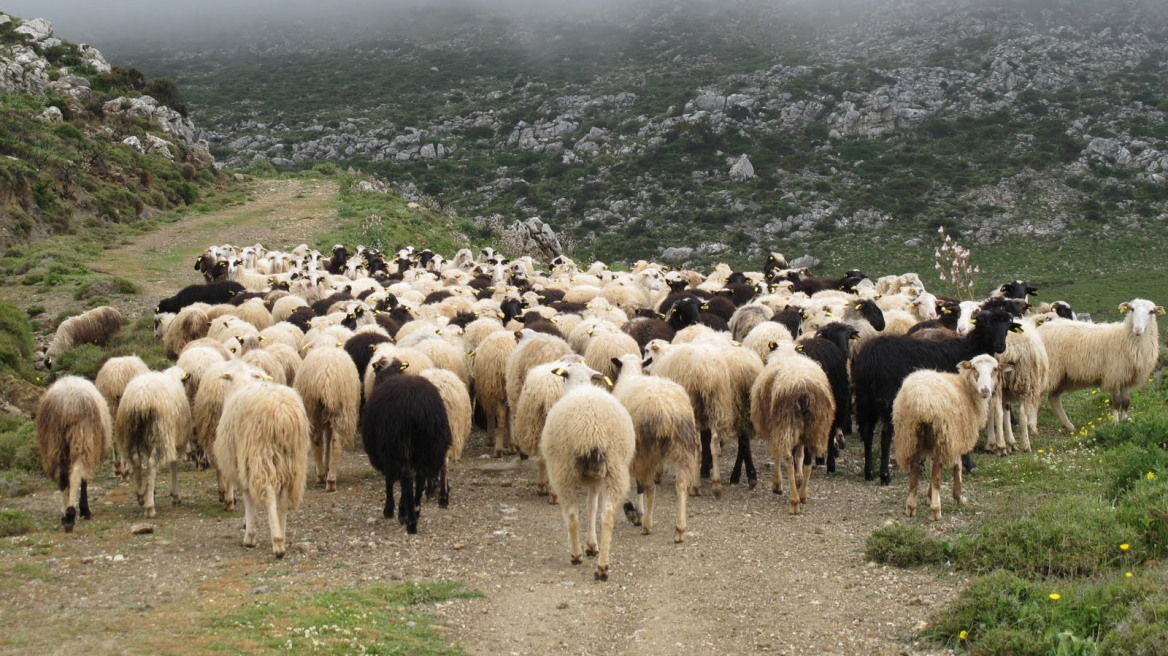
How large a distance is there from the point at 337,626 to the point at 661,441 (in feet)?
13.6

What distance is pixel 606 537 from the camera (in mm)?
9516

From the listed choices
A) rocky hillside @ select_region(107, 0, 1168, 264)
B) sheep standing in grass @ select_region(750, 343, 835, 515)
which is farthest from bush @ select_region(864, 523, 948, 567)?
rocky hillside @ select_region(107, 0, 1168, 264)

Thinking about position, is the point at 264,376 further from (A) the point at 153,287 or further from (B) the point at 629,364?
(A) the point at 153,287

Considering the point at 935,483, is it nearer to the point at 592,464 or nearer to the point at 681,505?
the point at 681,505

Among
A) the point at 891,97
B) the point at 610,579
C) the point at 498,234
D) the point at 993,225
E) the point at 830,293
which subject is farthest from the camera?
the point at 891,97

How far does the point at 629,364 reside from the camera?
12.7m

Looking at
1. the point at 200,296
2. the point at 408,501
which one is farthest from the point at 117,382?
the point at 200,296

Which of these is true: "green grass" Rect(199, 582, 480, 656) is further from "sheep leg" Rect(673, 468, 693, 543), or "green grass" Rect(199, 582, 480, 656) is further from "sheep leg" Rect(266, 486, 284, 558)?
"sheep leg" Rect(673, 468, 693, 543)

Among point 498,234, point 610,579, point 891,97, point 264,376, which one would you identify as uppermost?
point 891,97

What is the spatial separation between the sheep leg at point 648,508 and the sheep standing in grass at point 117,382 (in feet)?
24.7

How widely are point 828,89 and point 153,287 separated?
57.1m

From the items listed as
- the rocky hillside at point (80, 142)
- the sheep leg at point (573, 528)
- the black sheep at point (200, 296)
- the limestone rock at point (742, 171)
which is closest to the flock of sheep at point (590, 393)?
the sheep leg at point (573, 528)

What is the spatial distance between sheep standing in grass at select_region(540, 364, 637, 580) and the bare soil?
1.35 ft

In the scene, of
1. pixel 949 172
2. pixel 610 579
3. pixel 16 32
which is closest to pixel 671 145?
pixel 949 172
